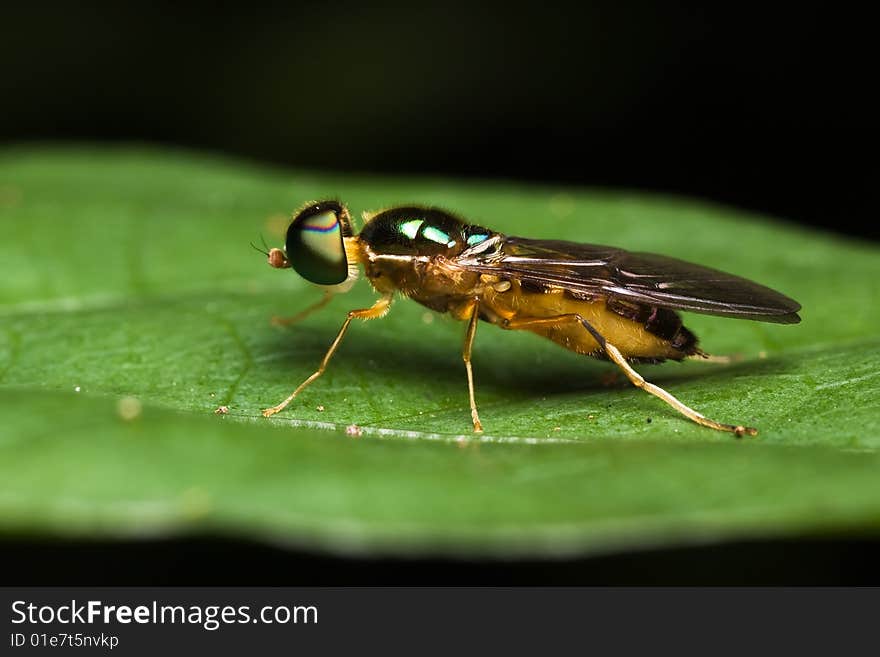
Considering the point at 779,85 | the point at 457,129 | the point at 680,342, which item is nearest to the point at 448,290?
the point at 680,342

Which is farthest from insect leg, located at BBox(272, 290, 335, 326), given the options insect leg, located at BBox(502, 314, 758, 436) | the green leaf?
insect leg, located at BBox(502, 314, 758, 436)

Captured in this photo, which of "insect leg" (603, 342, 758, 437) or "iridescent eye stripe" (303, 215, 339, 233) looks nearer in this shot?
"insect leg" (603, 342, 758, 437)

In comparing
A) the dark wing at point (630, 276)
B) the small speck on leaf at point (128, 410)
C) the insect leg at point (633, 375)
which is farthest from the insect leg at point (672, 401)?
the small speck on leaf at point (128, 410)

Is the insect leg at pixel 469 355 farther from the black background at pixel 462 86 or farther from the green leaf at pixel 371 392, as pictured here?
the black background at pixel 462 86

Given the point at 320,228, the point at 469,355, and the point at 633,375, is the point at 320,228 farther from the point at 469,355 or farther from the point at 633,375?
the point at 633,375

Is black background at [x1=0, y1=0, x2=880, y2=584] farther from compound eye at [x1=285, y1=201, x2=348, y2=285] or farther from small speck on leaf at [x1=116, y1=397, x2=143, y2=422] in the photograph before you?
small speck on leaf at [x1=116, y1=397, x2=143, y2=422]

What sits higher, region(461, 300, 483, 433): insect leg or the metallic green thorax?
the metallic green thorax
